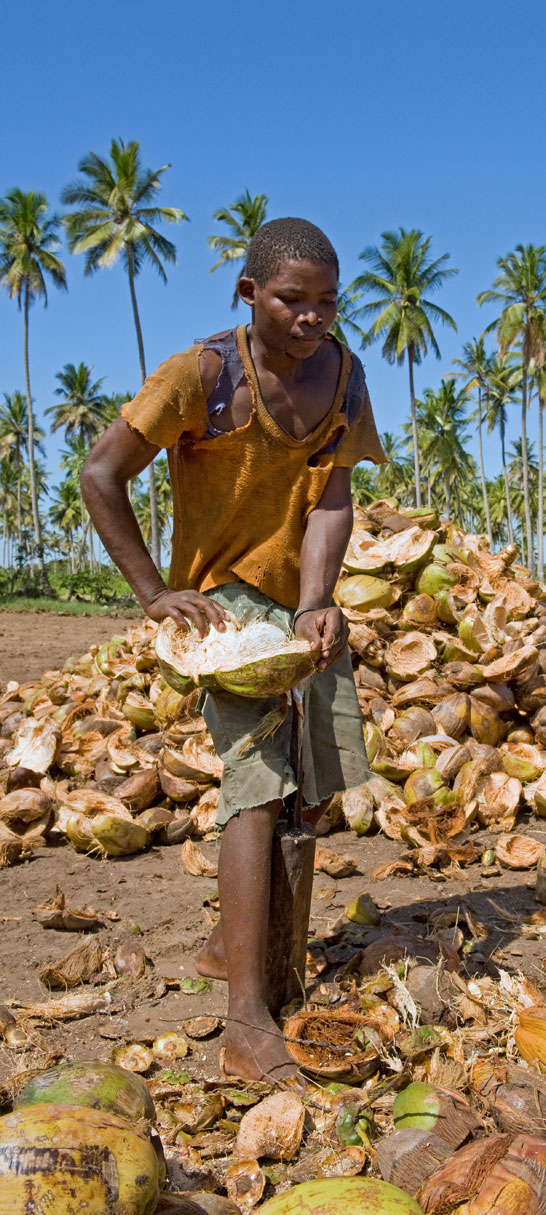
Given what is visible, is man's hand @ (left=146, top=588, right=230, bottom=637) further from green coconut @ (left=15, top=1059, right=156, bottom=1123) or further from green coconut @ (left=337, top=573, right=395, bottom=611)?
green coconut @ (left=337, top=573, right=395, bottom=611)

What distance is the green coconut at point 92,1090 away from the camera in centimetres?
159

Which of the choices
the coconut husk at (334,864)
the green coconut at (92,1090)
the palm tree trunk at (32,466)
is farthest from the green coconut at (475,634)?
the palm tree trunk at (32,466)

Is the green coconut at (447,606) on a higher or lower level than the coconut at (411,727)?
higher

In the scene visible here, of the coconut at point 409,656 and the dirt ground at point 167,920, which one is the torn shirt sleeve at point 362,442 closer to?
the dirt ground at point 167,920

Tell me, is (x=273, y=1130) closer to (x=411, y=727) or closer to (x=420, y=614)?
(x=411, y=727)

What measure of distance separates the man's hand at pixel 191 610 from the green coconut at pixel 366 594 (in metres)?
2.98

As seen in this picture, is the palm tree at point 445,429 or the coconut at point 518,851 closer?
the coconut at point 518,851

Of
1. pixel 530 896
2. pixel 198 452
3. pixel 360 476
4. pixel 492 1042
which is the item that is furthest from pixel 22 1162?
pixel 360 476

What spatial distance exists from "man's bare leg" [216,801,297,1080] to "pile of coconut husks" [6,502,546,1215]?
55 millimetres

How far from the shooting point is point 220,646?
2.27m

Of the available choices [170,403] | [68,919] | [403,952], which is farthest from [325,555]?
[68,919]

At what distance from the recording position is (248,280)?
7.75 ft

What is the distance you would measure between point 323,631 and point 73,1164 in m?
1.29

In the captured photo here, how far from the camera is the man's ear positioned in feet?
7.76
